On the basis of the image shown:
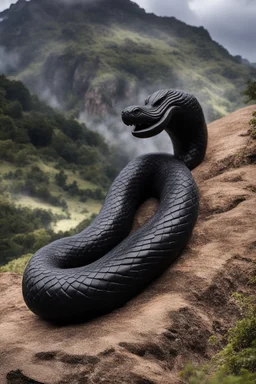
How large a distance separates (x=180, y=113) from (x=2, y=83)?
32763 mm

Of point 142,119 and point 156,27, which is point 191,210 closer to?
point 142,119

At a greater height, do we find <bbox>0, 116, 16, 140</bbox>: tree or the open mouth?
<bbox>0, 116, 16, 140</bbox>: tree

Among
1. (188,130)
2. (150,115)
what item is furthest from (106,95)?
(150,115)

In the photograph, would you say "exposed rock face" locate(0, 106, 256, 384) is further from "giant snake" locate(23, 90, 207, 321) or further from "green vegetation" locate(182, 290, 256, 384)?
"green vegetation" locate(182, 290, 256, 384)

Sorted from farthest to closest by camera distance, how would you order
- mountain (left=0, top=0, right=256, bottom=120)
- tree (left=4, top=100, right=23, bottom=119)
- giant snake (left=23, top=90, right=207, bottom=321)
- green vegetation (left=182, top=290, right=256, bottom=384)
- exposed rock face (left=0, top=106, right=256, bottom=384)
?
mountain (left=0, top=0, right=256, bottom=120) < tree (left=4, top=100, right=23, bottom=119) < giant snake (left=23, top=90, right=207, bottom=321) < exposed rock face (left=0, top=106, right=256, bottom=384) < green vegetation (left=182, top=290, right=256, bottom=384)

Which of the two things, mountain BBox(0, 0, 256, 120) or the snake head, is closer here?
the snake head

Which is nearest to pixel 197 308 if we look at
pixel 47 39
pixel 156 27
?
pixel 47 39

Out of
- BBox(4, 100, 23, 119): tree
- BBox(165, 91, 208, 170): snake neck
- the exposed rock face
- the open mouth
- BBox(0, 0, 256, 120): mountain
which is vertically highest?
BBox(0, 0, 256, 120): mountain

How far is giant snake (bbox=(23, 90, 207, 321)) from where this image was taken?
12.9 ft

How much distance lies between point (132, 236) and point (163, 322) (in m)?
1.15

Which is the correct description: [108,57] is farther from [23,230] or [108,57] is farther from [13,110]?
[23,230]

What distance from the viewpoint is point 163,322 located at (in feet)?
11.7

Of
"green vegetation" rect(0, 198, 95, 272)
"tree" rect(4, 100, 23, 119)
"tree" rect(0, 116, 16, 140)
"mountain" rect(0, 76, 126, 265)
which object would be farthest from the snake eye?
"tree" rect(4, 100, 23, 119)

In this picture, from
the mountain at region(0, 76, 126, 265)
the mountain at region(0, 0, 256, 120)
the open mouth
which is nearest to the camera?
the open mouth
